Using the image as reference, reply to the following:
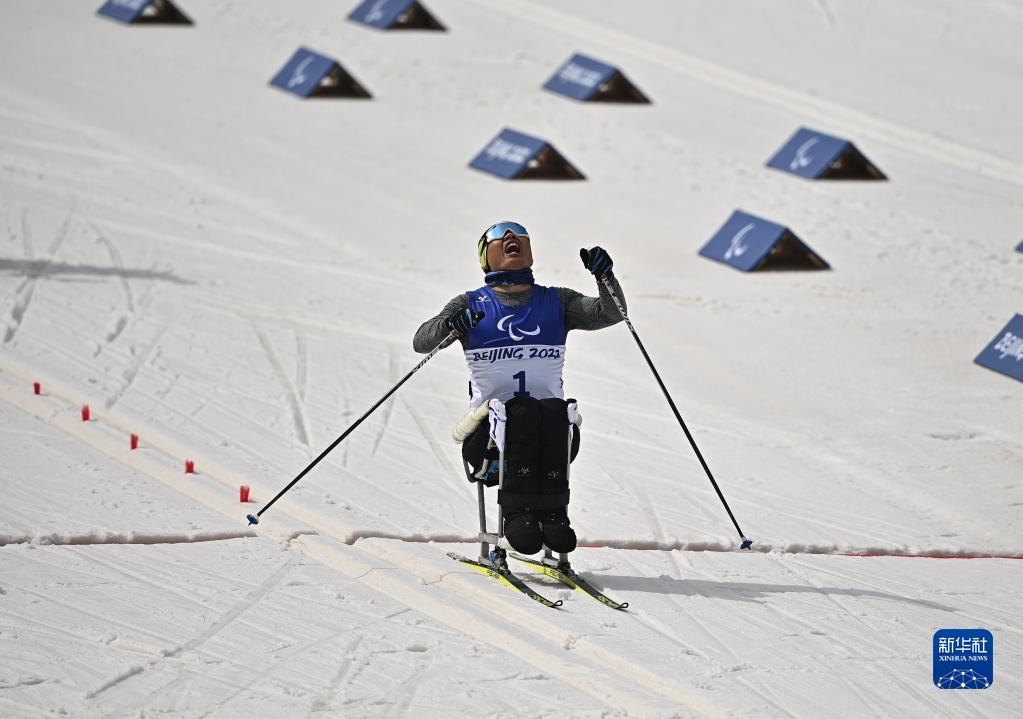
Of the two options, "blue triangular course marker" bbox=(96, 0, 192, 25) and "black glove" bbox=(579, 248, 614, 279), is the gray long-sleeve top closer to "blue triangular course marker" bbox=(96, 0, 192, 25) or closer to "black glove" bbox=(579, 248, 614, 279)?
"black glove" bbox=(579, 248, 614, 279)

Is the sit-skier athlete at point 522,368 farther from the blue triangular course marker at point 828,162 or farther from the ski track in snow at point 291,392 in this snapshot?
the blue triangular course marker at point 828,162

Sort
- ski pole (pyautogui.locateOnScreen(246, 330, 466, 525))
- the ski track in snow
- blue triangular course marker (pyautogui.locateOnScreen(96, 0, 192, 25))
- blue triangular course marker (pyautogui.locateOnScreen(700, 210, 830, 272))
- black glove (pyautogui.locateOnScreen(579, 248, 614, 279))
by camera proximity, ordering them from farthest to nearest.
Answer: blue triangular course marker (pyautogui.locateOnScreen(96, 0, 192, 25))
blue triangular course marker (pyautogui.locateOnScreen(700, 210, 830, 272))
the ski track in snow
ski pole (pyautogui.locateOnScreen(246, 330, 466, 525))
black glove (pyautogui.locateOnScreen(579, 248, 614, 279))

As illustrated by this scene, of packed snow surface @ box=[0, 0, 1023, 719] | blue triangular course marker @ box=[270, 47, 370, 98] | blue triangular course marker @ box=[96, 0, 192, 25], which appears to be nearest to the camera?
packed snow surface @ box=[0, 0, 1023, 719]

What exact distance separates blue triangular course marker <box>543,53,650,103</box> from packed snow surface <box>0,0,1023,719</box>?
15.5 inches

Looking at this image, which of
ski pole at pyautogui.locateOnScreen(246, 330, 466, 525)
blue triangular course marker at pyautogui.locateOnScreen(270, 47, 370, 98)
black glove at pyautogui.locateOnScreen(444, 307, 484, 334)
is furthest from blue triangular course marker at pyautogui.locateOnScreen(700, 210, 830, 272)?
black glove at pyautogui.locateOnScreen(444, 307, 484, 334)

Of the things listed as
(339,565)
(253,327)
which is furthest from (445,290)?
(339,565)

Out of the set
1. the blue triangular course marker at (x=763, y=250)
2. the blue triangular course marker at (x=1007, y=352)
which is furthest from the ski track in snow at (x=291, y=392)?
the blue triangular course marker at (x=1007, y=352)

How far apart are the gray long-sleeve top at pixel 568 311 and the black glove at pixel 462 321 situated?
56 mm

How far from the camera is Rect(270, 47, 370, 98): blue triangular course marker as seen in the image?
66.0 feet

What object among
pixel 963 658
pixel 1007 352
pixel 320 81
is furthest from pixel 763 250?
pixel 963 658

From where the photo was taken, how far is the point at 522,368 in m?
7.26

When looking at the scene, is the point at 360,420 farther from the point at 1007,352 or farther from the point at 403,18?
the point at 403,18

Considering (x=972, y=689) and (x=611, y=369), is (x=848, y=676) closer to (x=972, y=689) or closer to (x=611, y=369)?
(x=972, y=689)

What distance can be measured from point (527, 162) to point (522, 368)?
420 inches
